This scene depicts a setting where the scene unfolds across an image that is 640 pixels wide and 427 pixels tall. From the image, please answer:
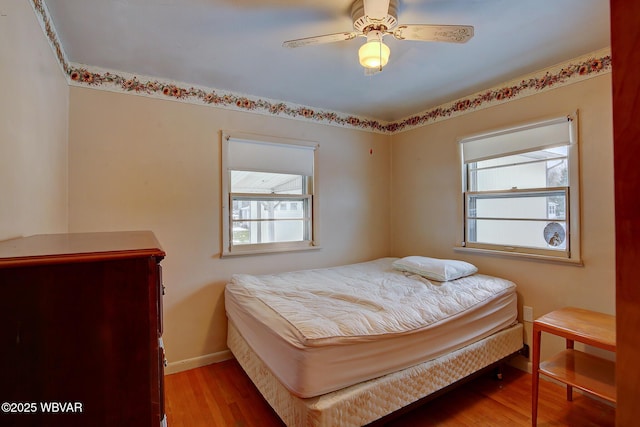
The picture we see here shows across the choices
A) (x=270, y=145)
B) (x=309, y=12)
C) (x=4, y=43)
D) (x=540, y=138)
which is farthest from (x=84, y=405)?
(x=540, y=138)

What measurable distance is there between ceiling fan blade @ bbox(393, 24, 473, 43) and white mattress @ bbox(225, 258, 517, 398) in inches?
60.1

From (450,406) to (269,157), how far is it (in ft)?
8.20

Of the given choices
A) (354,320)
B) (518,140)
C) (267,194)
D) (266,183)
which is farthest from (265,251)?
(518,140)

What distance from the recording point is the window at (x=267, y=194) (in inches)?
107

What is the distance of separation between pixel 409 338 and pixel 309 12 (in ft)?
6.24

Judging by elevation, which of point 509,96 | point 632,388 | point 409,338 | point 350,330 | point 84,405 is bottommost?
point 409,338

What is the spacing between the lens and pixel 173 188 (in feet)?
8.09

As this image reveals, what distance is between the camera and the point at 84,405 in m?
0.73

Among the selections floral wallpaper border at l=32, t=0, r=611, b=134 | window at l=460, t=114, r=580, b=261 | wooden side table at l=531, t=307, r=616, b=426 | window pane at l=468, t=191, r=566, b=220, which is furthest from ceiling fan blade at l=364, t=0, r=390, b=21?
wooden side table at l=531, t=307, r=616, b=426

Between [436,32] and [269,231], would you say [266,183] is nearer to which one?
[269,231]

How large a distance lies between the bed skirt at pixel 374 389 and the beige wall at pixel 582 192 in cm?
55

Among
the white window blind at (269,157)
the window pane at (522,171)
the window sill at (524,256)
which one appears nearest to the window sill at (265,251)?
the white window blind at (269,157)

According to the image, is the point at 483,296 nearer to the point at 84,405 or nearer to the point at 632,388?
the point at 632,388

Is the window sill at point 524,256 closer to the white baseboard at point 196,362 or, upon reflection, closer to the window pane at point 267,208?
the window pane at point 267,208
